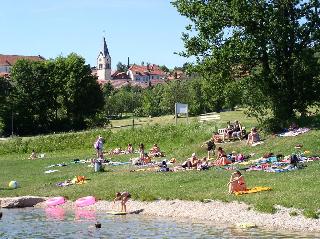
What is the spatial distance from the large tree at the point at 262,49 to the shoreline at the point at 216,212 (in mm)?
19611

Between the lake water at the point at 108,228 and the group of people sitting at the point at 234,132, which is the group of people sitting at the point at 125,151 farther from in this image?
the lake water at the point at 108,228

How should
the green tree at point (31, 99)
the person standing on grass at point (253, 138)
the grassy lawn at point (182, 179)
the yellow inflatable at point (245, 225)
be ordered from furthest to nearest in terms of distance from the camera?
Result: the green tree at point (31, 99)
the person standing on grass at point (253, 138)
the grassy lawn at point (182, 179)
the yellow inflatable at point (245, 225)

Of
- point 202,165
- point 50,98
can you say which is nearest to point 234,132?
point 202,165

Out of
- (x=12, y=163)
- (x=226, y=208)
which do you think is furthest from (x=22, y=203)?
(x=12, y=163)

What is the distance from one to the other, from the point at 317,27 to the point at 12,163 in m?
32.2

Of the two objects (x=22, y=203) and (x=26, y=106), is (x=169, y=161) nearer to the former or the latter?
(x=22, y=203)

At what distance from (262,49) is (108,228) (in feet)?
86.1

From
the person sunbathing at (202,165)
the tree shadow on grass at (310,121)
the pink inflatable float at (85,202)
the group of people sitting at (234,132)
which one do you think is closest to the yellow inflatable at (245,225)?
the pink inflatable float at (85,202)

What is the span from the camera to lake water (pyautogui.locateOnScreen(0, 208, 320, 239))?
24.2 metres

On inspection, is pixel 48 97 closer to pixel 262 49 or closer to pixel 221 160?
pixel 262 49

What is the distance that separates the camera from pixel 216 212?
28.1m

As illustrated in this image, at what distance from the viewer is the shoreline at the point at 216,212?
24906 mm

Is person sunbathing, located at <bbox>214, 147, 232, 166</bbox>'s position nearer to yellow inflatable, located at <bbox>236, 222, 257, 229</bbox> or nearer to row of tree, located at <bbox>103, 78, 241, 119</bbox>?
yellow inflatable, located at <bbox>236, 222, 257, 229</bbox>

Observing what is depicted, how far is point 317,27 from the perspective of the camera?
47.8 metres
